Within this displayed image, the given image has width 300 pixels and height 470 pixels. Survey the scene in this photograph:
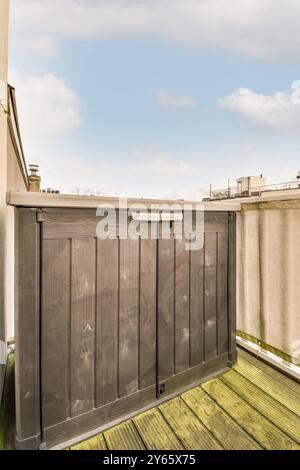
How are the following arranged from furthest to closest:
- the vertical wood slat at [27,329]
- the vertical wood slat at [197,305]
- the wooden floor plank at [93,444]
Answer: the vertical wood slat at [197,305] → the wooden floor plank at [93,444] → the vertical wood slat at [27,329]

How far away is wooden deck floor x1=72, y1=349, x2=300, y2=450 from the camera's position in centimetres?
111

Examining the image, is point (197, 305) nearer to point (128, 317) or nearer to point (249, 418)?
point (128, 317)

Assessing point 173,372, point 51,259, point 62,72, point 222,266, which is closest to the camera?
point 51,259

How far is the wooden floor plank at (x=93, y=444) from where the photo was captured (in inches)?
42.6

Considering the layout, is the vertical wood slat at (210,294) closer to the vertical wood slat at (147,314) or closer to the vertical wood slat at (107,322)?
the vertical wood slat at (147,314)

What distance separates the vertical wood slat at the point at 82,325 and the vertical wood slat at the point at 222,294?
848 mm

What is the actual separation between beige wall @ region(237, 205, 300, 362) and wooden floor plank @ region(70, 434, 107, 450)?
1264 millimetres

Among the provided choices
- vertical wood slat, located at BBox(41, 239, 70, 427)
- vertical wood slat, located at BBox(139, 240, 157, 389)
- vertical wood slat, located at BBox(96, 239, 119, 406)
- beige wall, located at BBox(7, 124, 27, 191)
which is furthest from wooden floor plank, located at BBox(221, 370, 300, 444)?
beige wall, located at BBox(7, 124, 27, 191)

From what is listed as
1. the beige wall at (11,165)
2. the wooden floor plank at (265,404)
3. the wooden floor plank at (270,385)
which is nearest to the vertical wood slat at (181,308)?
the wooden floor plank at (265,404)

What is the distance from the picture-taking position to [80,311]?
1.12 metres

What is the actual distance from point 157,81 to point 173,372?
18.9 feet

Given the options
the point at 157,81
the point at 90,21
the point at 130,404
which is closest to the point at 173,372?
the point at 130,404

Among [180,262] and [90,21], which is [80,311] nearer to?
[180,262]

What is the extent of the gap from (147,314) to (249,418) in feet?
2.40
